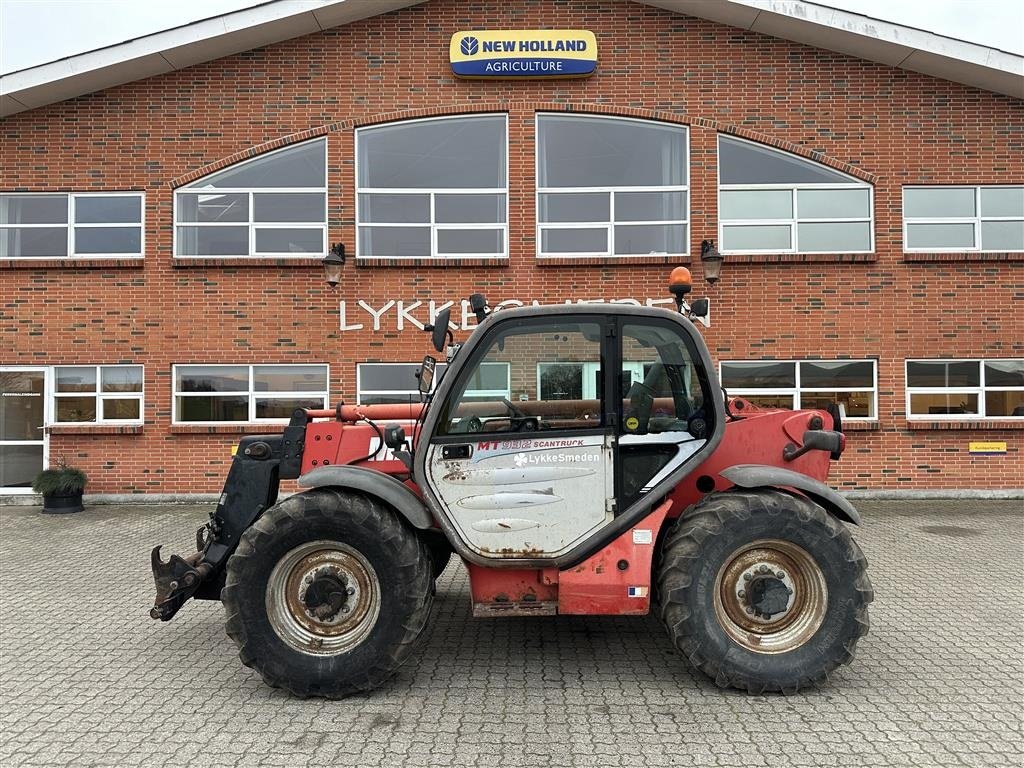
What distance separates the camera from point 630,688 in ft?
12.3

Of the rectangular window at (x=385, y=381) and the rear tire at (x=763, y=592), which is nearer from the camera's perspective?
the rear tire at (x=763, y=592)

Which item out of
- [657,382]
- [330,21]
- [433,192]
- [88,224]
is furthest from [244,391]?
[657,382]

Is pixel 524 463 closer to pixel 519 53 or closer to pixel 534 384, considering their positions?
pixel 534 384

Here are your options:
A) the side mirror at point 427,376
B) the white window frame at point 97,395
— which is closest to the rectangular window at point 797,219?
the side mirror at point 427,376

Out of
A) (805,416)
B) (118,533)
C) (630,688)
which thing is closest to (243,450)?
(630,688)

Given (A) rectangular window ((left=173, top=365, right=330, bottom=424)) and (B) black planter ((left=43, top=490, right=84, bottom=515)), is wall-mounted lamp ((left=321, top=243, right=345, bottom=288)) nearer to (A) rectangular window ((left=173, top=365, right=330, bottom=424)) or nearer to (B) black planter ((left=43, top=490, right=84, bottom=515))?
(A) rectangular window ((left=173, top=365, right=330, bottom=424))

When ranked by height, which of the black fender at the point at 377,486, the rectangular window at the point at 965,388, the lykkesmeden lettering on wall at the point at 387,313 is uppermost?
the lykkesmeden lettering on wall at the point at 387,313

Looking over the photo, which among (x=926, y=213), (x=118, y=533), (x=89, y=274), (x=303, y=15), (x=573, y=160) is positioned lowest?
(x=118, y=533)

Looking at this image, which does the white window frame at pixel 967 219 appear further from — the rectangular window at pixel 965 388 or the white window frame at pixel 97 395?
the white window frame at pixel 97 395

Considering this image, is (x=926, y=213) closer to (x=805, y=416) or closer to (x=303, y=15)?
(x=805, y=416)

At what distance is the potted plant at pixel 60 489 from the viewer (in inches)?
375

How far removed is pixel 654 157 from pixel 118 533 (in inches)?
372

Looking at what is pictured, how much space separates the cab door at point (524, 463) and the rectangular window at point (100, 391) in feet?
28.1

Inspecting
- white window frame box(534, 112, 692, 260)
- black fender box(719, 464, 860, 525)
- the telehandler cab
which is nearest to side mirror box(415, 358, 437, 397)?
the telehandler cab
